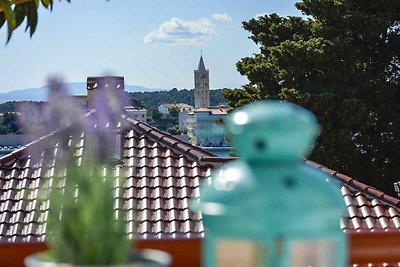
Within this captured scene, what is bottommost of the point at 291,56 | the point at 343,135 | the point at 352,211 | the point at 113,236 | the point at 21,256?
the point at 113,236

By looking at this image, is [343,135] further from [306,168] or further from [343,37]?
[306,168]

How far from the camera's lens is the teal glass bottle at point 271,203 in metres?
0.89

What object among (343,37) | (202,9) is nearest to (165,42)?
(202,9)

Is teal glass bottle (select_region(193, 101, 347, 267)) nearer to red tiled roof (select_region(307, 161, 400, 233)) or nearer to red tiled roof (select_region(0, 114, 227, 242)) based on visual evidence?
red tiled roof (select_region(0, 114, 227, 242))

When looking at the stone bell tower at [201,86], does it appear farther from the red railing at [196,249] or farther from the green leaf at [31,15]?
the red railing at [196,249]

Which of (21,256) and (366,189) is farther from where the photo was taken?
(366,189)

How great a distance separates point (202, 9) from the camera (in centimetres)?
5150

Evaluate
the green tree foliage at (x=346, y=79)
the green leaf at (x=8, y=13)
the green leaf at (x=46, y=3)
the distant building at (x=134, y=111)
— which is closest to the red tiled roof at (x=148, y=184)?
the distant building at (x=134, y=111)

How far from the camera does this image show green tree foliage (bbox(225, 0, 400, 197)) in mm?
17203

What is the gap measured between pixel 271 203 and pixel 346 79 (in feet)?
57.7

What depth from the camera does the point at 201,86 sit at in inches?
1817

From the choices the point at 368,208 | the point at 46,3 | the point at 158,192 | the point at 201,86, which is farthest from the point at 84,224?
the point at 201,86

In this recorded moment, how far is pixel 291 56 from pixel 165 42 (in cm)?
3375

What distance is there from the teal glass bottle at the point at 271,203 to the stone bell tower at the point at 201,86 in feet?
124
